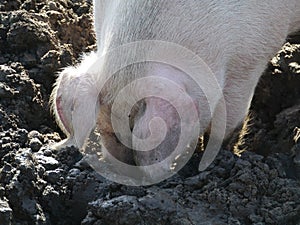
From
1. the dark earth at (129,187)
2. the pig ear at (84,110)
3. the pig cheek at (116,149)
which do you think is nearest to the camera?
the dark earth at (129,187)

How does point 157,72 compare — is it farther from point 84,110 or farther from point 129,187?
point 129,187

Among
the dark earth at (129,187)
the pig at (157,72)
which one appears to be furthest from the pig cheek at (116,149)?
the dark earth at (129,187)

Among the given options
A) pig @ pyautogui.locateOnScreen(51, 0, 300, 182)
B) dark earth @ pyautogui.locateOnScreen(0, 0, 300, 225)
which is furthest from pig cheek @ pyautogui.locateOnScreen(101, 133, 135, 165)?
dark earth @ pyautogui.locateOnScreen(0, 0, 300, 225)

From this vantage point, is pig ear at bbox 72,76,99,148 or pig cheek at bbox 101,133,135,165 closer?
pig ear at bbox 72,76,99,148

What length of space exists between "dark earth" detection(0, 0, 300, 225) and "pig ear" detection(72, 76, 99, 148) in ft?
0.51

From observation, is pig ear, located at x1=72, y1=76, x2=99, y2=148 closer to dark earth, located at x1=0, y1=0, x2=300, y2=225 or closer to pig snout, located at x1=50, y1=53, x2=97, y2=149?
pig snout, located at x1=50, y1=53, x2=97, y2=149

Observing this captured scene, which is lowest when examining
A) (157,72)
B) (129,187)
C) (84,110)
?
(129,187)

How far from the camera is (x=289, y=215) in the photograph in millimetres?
2539

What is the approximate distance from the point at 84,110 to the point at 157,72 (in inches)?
10.2

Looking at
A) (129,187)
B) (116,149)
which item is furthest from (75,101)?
(129,187)

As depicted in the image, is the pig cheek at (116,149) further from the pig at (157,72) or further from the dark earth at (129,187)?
the dark earth at (129,187)

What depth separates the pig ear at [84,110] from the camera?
8.59 feet

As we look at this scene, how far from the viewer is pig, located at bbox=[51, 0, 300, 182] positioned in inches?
101

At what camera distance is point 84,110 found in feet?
8.59
